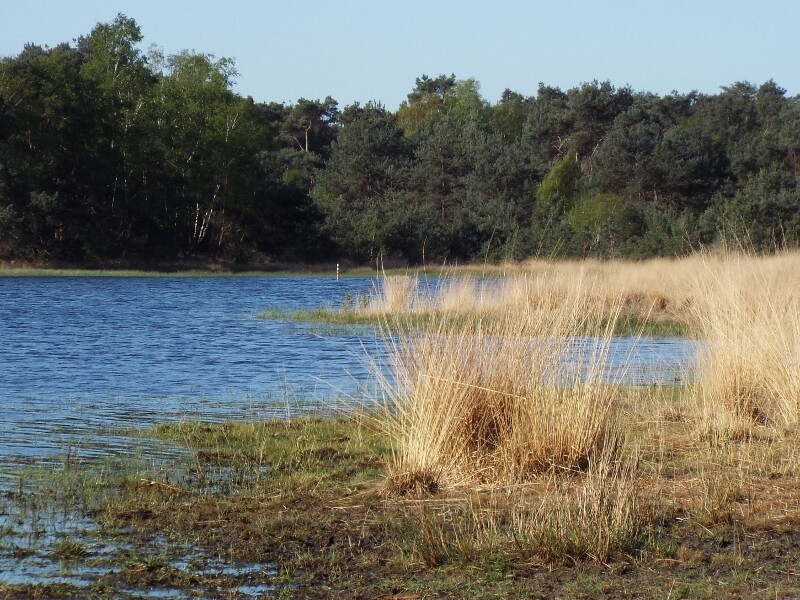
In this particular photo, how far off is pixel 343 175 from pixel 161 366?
5636 centimetres

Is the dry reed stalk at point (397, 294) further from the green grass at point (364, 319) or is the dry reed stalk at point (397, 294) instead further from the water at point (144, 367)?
the water at point (144, 367)

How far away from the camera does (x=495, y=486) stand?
23.1 feet

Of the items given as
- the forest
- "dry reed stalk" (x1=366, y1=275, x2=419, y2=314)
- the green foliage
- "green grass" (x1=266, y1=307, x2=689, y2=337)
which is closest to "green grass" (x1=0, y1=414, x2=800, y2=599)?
"dry reed stalk" (x1=366, y1=275, x2=419, y2=314)

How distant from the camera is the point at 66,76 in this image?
2165 inches

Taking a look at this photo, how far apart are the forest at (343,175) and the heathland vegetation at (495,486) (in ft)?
122

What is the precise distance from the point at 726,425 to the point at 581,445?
1835mm

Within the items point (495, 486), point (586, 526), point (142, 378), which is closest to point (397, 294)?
point (142, 378)

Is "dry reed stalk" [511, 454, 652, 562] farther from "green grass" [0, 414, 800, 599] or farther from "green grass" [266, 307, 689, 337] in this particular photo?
"green grass" [266, 307, 689, 337]

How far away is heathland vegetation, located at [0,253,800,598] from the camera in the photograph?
537 centimetres

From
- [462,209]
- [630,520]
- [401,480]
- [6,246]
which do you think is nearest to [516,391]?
[401,480]

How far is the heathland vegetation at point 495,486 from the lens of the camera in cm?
537

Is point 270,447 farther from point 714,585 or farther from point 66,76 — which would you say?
point 66,76

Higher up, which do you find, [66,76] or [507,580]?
[66,76]

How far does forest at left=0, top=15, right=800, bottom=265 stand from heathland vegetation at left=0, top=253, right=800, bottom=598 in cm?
3729
